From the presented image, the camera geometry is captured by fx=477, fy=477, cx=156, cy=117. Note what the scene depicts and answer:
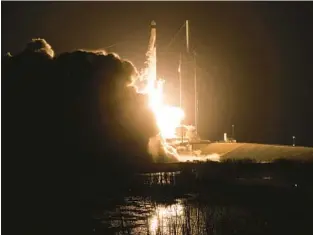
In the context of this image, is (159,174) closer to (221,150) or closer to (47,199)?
(47,199)

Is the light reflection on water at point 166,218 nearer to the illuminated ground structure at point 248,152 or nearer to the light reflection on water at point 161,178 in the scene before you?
the light reflection on water at point 161,178

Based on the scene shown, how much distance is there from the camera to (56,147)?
66.8 m

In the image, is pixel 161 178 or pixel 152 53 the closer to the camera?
pixel 161 178

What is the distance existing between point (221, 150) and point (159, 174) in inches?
1006

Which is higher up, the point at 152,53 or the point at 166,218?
the point at 152,53

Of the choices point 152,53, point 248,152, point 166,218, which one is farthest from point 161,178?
point 152,53

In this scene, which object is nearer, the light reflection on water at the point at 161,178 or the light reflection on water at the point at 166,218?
the light reflection on water at the point at 166,218

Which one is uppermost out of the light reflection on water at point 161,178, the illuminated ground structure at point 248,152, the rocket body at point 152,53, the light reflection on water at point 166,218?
the rocket body at point 152,53

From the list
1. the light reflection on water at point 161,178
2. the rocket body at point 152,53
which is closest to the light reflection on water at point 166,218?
the light reflection on water at point 161,178

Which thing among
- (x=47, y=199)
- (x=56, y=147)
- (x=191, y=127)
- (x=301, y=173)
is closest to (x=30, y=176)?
(x=56, y=147)

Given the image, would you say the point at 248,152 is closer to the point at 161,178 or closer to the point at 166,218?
the point at 161,178

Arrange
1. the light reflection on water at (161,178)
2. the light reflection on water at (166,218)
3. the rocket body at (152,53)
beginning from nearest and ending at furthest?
the light reflection on water at (166,218) → the light reflection on water at (161,178) → the rocket body at (152,53)

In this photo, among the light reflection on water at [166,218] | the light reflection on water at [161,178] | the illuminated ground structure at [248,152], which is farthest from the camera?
the illuminated ground structure at [248,152]

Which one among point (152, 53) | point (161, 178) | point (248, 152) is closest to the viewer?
point (161, 178)
